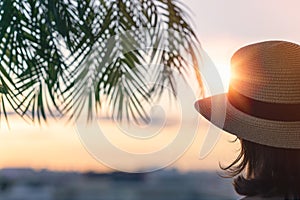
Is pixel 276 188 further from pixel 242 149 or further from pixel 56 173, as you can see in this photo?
pixel 56 173

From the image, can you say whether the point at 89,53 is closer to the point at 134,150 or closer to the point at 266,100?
the point at 134,150

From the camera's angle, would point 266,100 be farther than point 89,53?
No

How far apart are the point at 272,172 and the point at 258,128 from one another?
0.07m

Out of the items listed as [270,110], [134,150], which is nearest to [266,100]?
[270,110]

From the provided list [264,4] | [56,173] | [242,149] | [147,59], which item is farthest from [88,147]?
[242,149]

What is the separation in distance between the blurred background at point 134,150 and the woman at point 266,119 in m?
0.73

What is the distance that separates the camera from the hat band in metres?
0.95

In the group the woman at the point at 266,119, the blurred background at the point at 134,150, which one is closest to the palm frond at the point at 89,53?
the blurred background at the point at 134,150

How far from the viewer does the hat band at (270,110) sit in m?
0.95

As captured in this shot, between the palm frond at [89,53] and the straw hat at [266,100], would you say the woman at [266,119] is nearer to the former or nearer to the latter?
the straw hat at [266,100]

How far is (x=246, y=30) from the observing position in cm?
185

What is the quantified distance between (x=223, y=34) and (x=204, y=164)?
0.40 m

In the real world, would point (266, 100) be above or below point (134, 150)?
above

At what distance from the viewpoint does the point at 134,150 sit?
73.1 inches
